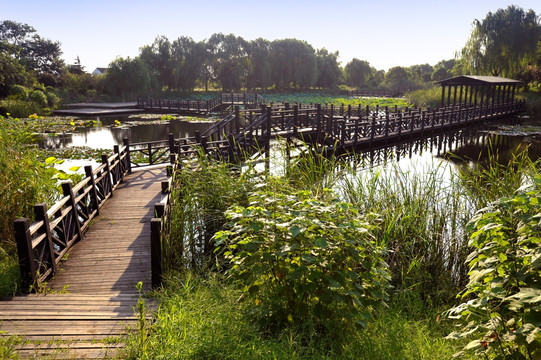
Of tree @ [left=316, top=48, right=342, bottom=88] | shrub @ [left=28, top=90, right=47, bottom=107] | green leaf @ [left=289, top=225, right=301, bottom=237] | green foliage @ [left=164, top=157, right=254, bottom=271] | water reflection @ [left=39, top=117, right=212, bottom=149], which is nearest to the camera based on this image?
green leaf @ [left=289, top=225, right=301, bottom=237]

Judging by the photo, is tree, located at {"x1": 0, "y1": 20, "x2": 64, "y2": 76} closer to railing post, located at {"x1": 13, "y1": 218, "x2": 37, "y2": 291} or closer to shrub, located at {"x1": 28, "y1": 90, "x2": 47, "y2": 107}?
shrub, located at {"x1": 28, "y1": 90, "x2": 47, "y2": 107}

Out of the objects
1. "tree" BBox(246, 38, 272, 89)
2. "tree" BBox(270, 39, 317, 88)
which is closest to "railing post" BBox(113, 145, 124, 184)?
"tree" BBox(246, 38, 272, 89)

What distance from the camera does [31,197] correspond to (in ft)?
21.0

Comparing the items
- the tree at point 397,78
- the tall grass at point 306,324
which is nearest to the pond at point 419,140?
the tall grass at point 306,324

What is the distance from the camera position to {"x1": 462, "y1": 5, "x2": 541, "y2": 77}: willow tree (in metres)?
37.7

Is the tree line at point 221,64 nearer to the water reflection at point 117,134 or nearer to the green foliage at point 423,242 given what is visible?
the water reflection at point 117,134

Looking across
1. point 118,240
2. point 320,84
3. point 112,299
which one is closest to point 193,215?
point 118,240

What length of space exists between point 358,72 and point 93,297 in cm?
8918

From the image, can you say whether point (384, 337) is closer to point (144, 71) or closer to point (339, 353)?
point (339, 353)

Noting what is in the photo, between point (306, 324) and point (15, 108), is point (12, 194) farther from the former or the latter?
point (15, 108)

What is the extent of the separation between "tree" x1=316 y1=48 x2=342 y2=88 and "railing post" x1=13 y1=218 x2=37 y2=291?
67.2 metres

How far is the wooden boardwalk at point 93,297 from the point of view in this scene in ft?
10.6

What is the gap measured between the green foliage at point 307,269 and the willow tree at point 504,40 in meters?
43.0

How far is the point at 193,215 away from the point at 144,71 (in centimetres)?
4864
